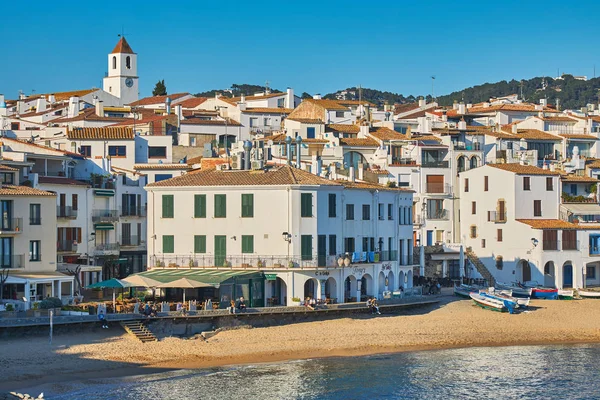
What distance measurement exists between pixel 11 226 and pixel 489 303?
91.2ft

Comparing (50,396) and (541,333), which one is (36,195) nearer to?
(50,396)

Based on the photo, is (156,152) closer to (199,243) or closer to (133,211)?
(133,211)

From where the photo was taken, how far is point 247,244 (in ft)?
218

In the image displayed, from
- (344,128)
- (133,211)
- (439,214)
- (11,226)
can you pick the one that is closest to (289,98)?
(344,128)

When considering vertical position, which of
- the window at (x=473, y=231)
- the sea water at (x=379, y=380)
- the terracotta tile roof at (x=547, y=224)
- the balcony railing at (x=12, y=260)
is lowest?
the sea water at (x=379, y=380)

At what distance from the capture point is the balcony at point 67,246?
70.6 meters

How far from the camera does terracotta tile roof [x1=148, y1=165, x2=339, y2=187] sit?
218 feet

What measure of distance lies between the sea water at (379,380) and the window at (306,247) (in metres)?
8.61

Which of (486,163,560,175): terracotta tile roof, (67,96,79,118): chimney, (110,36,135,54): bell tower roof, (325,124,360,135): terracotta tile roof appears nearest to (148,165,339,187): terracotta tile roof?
(486,163,560,175): terracotta tile roof

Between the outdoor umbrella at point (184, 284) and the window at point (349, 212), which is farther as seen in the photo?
the window at point (349, 212)

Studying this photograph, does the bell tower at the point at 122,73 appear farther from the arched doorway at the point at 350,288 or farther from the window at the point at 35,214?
the window at the point at 35,214

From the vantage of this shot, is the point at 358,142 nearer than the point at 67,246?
No

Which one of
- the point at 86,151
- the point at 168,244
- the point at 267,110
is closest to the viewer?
the point at 168,244

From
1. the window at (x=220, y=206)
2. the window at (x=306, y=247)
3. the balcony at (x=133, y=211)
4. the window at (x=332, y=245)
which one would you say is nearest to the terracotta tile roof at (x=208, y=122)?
the balcony at (x=133, y=211)
